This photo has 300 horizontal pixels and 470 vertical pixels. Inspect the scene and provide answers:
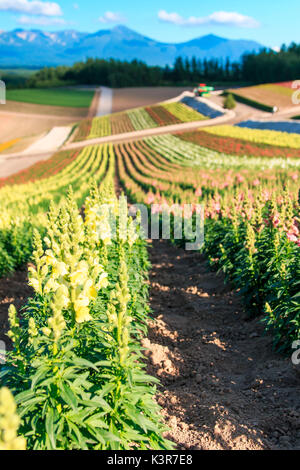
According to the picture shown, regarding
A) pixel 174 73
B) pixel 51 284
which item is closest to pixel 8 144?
pixel 51 284

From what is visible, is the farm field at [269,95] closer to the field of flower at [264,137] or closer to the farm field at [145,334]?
the field of flower at [264,137]

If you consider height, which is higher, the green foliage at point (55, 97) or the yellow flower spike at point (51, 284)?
the green foliage at point (55, 97)

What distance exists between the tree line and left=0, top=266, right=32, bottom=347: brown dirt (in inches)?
4245

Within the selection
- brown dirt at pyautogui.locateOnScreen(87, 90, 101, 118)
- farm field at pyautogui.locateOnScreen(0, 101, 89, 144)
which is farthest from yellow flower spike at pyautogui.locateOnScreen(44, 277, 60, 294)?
brown dirt at pyautogui.locateOnScreen(87, 90, 101, 118)

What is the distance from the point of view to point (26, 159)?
46938 millimetres

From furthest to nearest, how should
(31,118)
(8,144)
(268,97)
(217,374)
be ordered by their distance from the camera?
(31,118) < (268,97) < (8,144) < (217,374)

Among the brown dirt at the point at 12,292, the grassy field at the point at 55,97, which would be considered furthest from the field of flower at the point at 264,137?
the grassy field at the point at 55,97

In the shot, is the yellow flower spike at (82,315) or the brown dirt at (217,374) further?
the brown dirt at (217,374)

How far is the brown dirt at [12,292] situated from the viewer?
7547 mm

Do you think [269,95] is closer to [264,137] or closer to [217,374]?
[264,137]

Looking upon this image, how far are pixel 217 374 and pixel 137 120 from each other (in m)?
65.8

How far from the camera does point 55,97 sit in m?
95.1

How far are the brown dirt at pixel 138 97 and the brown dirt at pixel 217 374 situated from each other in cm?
7738
